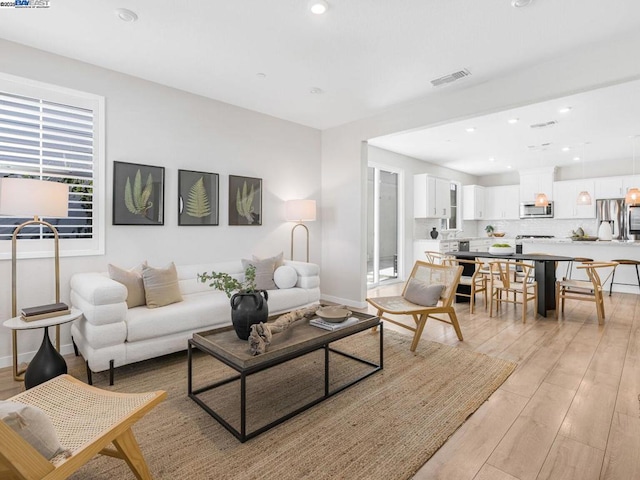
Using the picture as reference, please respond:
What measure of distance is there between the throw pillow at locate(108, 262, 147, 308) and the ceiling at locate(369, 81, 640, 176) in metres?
3.76

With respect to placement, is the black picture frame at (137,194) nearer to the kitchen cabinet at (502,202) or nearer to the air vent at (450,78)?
the air vent at (450,78)

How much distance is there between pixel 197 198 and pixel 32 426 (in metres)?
3.14

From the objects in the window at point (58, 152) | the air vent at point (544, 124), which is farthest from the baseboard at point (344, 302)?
the air vent at point (544, 124)

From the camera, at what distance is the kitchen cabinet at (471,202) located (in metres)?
9.15

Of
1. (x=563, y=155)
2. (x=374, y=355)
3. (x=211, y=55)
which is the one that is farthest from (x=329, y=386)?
(x=563, y=155)

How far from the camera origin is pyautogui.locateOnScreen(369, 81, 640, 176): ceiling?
172 inches

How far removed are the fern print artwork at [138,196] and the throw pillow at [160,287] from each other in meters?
0.77

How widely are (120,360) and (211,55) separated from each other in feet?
9.03

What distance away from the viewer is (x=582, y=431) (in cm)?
195

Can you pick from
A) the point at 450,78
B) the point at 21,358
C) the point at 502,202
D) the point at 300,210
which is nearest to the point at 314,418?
the point at 21,358

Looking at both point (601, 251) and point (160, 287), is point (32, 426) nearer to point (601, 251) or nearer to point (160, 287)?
point (160, 287)

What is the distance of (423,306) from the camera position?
331cm

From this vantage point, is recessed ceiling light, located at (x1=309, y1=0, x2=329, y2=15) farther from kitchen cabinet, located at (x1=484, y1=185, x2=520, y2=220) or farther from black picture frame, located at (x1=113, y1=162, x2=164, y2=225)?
kitchen cabinet, located at (x1=484, y1=185, x2=520, y2=220)

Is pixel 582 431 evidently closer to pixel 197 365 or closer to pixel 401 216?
pixel 197 365
